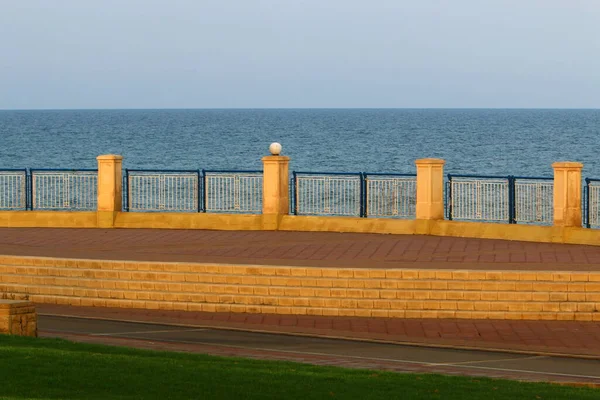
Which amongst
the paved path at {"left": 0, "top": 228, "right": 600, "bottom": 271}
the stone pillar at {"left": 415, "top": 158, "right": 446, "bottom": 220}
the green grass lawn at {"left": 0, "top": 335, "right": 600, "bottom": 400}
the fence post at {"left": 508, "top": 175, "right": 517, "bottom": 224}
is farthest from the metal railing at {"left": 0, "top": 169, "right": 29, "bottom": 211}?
the green grass lawn at {"left": 0, "top": 335, "right": 600, "bottom": 400}

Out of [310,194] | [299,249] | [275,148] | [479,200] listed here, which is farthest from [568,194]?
[275,148]

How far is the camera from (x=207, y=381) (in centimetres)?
1040

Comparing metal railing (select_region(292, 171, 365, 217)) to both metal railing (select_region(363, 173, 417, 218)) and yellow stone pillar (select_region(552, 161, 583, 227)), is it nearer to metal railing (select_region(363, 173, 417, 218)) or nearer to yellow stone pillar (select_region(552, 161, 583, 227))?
metal railing (select_region(363, 173, 417, 218))

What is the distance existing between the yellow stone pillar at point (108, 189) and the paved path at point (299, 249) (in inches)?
21.7

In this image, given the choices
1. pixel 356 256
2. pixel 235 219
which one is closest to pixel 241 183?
pixel 235 219

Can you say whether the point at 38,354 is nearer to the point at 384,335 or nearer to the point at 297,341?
the point at 297,341

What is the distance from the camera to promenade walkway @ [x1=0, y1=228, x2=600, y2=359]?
15.8 m

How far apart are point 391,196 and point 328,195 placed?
56.9 inches

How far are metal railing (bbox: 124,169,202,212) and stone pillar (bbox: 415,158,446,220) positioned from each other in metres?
5.21

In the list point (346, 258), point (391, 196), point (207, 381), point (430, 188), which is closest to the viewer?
Result: point (207, 381)

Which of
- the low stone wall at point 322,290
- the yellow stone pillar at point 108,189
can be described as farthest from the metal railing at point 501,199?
the yellow stone pillar at point 108,189

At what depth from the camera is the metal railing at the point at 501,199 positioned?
23.5 m

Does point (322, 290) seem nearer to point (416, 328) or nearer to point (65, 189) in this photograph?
point (416, 328)

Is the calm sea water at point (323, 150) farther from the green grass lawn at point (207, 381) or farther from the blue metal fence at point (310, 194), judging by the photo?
the green grass lawn at point (207, 381)
